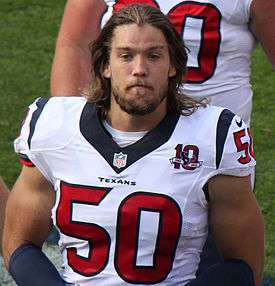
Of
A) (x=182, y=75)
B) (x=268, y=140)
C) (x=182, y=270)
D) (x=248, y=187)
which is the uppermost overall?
(x=182, y=75)

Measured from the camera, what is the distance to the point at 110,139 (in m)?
3.24

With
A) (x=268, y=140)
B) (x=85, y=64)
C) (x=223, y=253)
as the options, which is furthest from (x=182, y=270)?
(x=268, y=140)

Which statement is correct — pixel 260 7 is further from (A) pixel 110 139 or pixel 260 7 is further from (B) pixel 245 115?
(A) pixel 110 139

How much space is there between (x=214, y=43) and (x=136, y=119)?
1.91 ft

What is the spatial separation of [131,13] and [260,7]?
60 cm

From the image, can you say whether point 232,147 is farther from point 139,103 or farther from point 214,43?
point 214,43

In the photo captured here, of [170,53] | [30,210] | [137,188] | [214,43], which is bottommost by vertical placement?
[30,210]

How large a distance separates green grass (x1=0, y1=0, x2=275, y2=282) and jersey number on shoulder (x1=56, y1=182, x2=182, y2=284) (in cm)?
184

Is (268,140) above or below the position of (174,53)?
below

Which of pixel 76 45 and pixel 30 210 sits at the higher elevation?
pixel 76 45

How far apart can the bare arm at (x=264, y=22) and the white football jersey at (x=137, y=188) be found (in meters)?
0.52

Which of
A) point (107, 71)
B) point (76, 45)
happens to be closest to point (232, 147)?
point (107, 71)

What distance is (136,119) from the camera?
321 cm

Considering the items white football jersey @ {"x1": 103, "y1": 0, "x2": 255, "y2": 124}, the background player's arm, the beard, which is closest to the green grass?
white football jersey @ {"x1": 103, "y1": 0, "x2": 255, "y2": 124}
